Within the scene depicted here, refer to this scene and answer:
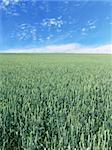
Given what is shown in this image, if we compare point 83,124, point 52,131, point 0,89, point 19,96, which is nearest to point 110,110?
point 83,124

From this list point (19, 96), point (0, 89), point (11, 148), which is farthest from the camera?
point (0, 89)

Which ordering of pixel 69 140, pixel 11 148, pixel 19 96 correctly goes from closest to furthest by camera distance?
1. pixel 69 140
2. pixel 11 148
3. pixel 19 96

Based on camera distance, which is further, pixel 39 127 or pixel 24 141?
pixel 39 127

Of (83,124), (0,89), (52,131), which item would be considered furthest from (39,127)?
(0,89)

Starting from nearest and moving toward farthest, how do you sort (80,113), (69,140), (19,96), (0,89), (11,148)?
(69,140), (11,148), (80,113), (19,96), (0,89)

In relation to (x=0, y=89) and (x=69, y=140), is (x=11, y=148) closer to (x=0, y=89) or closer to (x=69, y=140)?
(x=69, y=140)

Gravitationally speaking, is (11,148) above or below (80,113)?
below

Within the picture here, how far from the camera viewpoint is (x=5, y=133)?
474 cm

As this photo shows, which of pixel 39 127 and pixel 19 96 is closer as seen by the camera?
pixel 39 127

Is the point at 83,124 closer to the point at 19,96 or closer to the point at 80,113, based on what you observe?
the point at 80,113

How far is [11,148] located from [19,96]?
2206mm

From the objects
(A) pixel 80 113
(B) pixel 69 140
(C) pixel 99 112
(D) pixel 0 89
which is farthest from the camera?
(D) pixel 0 89

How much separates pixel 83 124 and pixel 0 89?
9.91 ft

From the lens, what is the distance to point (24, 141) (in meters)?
4.39
